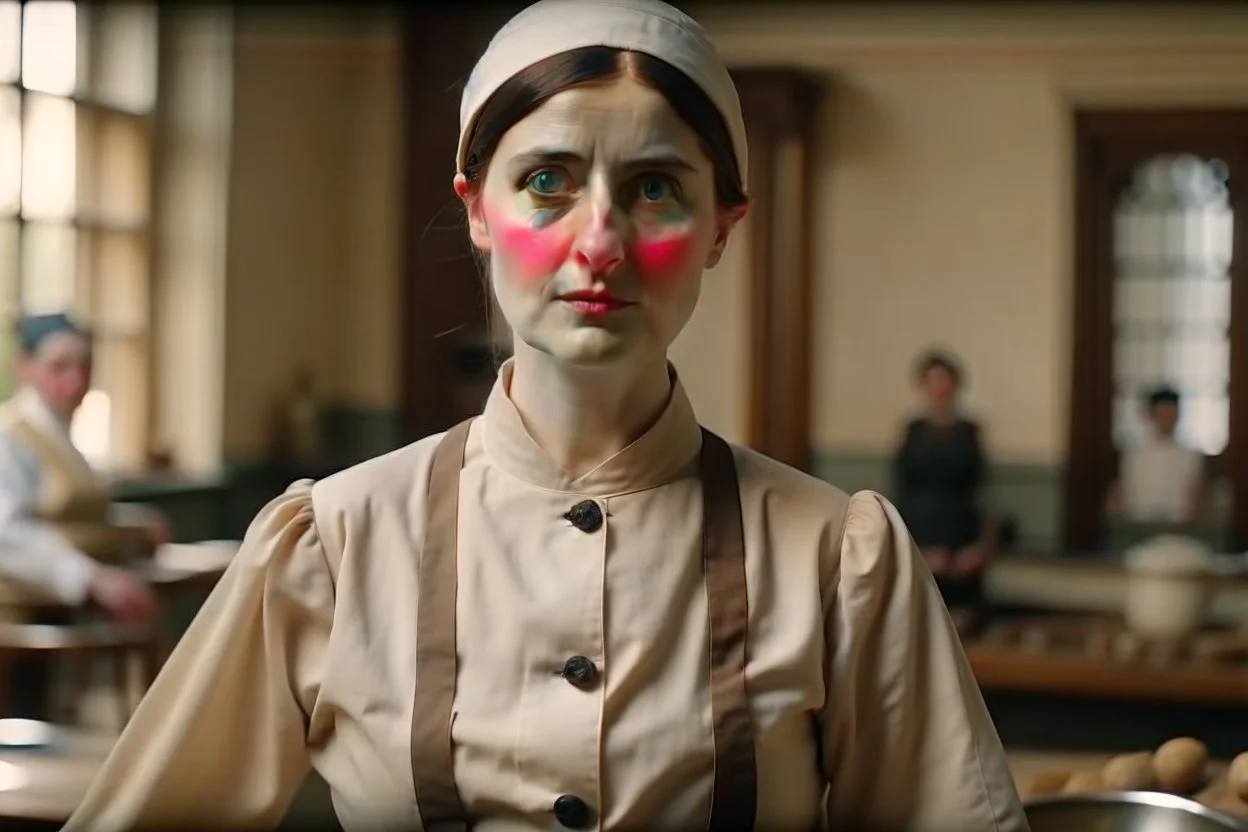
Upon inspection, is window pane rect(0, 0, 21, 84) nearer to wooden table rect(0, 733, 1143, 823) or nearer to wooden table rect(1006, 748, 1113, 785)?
wooden table rect(0, 733, 1143, 823)

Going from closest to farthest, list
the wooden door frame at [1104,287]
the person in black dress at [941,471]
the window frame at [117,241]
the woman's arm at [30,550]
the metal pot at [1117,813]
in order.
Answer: the metal pot at [1117,813] → the woman's arm at [30,550] → the person in black dress at [941,471] → the window frame at [117,241] → the wooden door frame at [1104,287]

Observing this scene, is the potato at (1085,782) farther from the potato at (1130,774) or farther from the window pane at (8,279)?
the window pane at (8,279)

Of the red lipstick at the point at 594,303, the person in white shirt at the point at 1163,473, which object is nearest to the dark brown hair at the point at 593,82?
the red lipstick at the point at 594,303

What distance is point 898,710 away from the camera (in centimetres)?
100

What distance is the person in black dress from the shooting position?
4.46 meters

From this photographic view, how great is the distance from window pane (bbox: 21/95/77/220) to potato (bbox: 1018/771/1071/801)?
366 cm

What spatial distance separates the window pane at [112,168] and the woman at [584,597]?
165 inches

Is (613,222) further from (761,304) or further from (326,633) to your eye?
(761,304)

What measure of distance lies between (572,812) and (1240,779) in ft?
3.01

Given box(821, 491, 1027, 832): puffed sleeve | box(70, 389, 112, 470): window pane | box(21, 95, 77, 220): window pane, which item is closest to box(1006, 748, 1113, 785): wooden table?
box(821, 491, 1027, 832): puffed sleeve

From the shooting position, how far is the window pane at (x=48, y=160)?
4527 mm

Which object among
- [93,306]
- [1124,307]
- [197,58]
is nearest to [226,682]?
[93,306]

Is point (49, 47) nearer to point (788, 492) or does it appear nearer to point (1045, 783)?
point (1045, 783)

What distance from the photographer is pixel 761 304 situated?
6.09 meters
